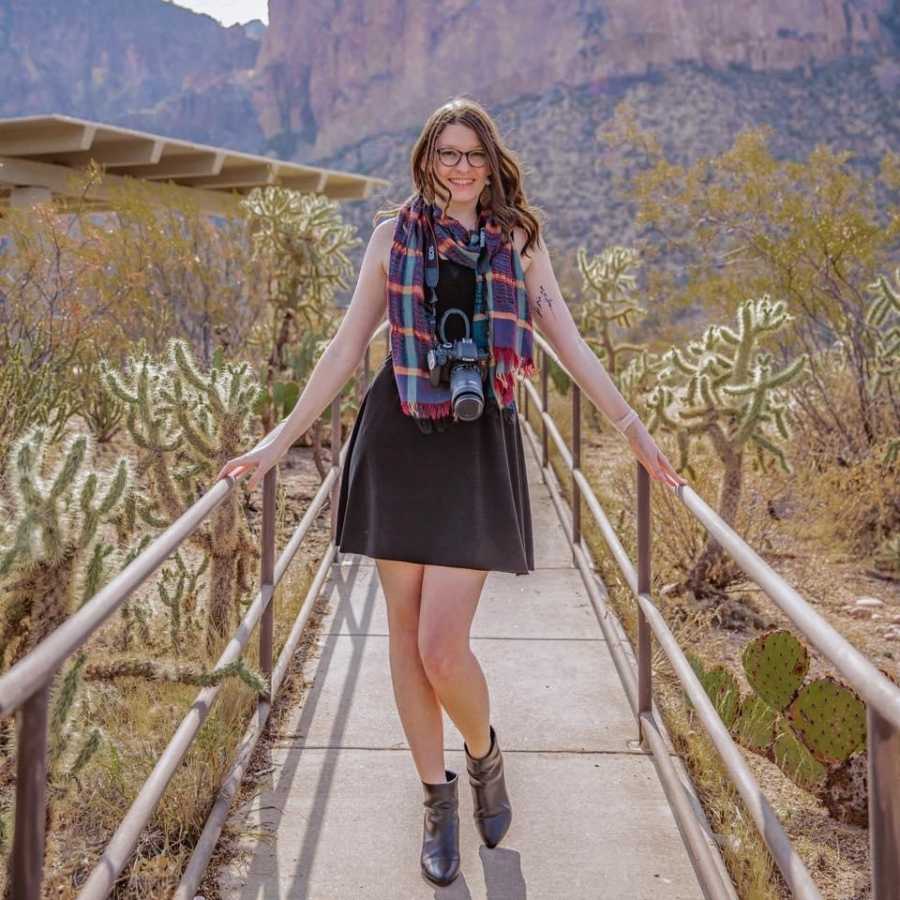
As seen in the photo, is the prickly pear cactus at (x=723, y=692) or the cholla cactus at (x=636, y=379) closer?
the prickly pear cactus at (x=723, y=692)

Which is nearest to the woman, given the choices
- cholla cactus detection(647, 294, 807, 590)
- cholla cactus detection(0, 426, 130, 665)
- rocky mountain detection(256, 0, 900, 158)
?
cholla cactus detection(0, 426, 130, 665)

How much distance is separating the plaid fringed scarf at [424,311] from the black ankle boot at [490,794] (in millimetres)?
885

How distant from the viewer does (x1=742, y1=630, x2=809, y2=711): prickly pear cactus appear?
3482 millimetres

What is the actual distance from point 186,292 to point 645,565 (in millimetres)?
8445

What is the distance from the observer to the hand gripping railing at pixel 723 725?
142cm

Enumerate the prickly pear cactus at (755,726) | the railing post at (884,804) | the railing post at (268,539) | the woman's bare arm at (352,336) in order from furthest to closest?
the prickly pear cactus at (755,726) → the railing post at (268,539) → the woman's bare arm at (352,336) → the railing post at (884,804)

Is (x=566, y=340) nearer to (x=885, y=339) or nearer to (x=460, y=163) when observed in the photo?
(x=460, y=163)

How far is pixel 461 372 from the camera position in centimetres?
244

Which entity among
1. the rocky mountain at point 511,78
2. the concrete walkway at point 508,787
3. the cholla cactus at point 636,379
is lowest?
the concrete walkway at point 508,787

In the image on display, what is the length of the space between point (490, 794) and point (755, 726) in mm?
1225

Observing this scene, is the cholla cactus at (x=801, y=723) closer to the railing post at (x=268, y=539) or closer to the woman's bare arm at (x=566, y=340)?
the woman's bare arm at (x=566, y=340)

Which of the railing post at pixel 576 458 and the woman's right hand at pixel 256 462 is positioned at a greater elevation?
the woman's right hand at pixel 256 462

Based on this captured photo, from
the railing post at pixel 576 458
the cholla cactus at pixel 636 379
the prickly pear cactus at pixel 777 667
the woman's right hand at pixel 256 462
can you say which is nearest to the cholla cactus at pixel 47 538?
the woman's right hand at pixel 256 462

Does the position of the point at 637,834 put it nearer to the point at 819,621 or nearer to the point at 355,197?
the point at 819,621
